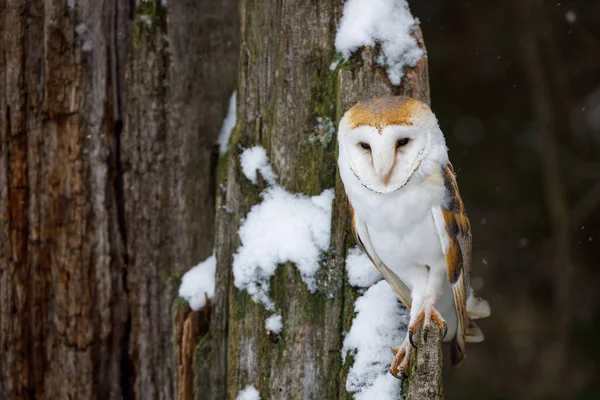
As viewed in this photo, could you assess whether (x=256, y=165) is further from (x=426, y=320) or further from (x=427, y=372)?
(x=427, y=372)

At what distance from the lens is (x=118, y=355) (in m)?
2.39

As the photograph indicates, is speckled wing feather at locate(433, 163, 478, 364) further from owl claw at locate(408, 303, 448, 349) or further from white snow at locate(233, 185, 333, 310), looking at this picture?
white snow at locate(233, 185, 333, 310)

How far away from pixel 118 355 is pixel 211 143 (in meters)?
0.84

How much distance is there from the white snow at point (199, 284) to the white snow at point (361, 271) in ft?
1.63

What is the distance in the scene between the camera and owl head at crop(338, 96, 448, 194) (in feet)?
5.32

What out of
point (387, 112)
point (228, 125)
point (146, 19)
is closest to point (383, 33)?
point (387, 112)

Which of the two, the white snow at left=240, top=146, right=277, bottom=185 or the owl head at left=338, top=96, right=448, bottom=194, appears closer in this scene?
the owl head at left=338, top=96, right=448, bottom=194

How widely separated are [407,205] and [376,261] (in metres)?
0.29

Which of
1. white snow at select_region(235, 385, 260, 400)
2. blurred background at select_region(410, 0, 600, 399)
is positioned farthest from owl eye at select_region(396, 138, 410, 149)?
blurred background at select_region(410, 0, 600, 399)

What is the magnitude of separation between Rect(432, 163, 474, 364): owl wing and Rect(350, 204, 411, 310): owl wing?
0.56 ft

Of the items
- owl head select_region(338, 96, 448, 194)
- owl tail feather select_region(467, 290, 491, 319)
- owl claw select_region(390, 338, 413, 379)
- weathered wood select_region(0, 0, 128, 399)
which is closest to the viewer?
owl head select_region(338, 96, 448, 194)

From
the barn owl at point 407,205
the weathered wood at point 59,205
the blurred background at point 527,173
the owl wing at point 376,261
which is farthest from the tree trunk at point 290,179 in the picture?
the blurred background at point 527,173

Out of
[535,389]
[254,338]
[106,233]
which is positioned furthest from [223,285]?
[535,389]

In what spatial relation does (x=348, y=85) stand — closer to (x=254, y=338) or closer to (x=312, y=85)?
(x=312, y=85)
